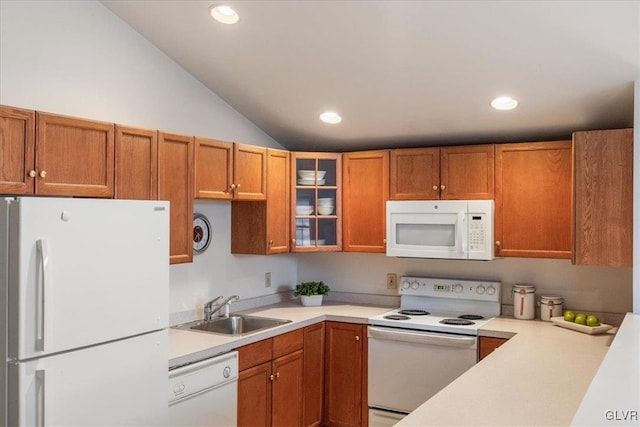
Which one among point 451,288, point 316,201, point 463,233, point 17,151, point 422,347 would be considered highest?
point 17,151

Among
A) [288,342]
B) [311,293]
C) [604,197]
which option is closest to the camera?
[604,197]

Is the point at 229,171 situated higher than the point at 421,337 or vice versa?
the point at 229,171

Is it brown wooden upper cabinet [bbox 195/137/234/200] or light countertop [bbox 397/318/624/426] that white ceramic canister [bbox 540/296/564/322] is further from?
brown wooden upper cabinet [bbox 195/137/234/200]

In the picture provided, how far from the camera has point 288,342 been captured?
12.5 ft

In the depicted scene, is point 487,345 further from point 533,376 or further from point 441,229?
point 533,376

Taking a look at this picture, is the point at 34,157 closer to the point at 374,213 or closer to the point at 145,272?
the point at 145,272

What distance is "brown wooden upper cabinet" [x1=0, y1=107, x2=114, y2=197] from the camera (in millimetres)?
2521

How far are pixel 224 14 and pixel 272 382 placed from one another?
2.14 meters

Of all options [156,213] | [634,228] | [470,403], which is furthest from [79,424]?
[634,228]

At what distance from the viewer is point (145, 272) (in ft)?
8.74

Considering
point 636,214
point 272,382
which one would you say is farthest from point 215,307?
point 636,214

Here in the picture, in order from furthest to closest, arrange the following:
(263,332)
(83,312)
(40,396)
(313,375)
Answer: (313,375)
(263,332)
(83,312)
(40,396)

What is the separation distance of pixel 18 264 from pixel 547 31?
2.51 m

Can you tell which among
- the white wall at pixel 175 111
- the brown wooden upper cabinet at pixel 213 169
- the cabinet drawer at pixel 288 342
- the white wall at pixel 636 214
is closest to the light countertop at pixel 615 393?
the white wall at pixel 636 214
